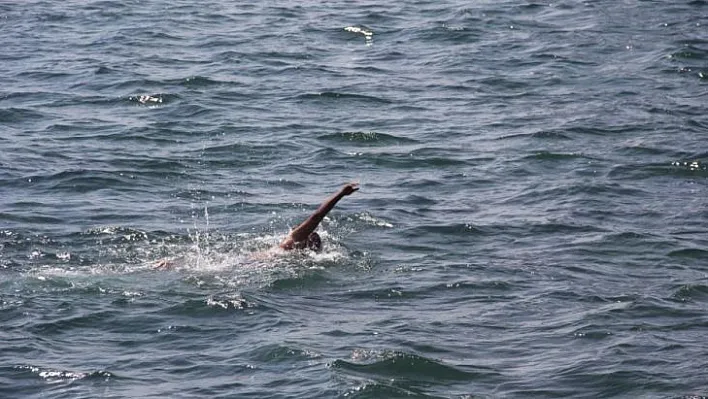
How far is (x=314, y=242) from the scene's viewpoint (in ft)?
54.5

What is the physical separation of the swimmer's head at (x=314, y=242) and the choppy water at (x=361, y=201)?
168 millimetres

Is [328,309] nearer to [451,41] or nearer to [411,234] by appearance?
[411,234]

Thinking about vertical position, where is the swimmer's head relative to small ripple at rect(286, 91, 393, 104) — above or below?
above

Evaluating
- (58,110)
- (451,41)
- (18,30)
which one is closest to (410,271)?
(58,110)

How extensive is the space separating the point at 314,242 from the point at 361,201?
305cm

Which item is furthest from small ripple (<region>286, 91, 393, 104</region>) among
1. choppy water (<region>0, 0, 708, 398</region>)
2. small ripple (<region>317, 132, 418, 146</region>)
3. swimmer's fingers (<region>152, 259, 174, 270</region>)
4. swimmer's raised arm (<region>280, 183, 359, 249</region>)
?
swimmer's fingers (<region>152, 259, 174, 270</region>)

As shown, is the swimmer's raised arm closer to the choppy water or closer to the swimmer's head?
→ the swimmer's head

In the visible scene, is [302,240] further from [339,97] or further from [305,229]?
[339,97]

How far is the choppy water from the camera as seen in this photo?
13656mm

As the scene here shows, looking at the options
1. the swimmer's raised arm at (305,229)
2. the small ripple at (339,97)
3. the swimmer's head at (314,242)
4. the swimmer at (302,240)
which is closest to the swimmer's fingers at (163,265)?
the swimmer at (302,240)

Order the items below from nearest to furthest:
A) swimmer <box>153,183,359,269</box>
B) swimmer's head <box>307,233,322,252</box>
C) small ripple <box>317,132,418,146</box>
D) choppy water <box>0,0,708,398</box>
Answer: choppy water <box>0,0,708,398</box> < swimmer <box>153,183,359,269</box> < swimmer's head <box>307,233,322,252</box> < small ripple <box>317,132,418,146</box>

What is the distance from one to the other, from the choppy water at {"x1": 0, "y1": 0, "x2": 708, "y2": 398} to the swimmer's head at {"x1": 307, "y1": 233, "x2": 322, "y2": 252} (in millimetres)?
168

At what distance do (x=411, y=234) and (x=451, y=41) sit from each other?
1262 centimetres

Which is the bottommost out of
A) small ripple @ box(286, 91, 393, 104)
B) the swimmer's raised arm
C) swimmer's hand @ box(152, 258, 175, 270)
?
small ripple @ box(286, 91, 393, 104)
